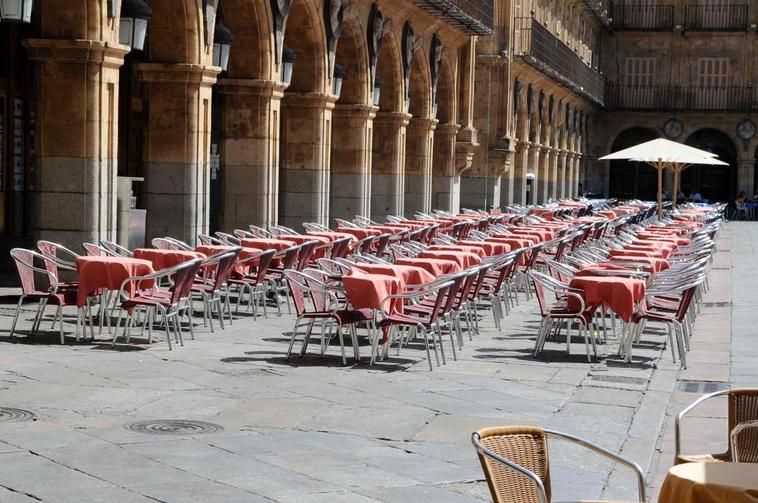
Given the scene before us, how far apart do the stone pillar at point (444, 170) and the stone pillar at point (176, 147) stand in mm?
16768

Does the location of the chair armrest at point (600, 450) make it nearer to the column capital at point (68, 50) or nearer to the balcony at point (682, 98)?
the column capital at point (68, 50)

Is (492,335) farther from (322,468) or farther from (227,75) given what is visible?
(227,75)

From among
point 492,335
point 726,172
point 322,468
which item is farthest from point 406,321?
point 726,172

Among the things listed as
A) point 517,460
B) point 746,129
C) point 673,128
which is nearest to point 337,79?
point 517,460

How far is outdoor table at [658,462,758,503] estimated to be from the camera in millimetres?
4234

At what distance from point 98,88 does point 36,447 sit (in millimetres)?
7720

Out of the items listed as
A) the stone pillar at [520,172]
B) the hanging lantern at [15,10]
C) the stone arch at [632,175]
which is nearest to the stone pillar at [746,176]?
the stone arch at [632,175]

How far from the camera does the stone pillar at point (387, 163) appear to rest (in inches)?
1142

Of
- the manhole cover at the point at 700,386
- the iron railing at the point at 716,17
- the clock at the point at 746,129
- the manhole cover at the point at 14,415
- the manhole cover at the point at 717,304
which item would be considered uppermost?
the iron railing at the point at 716,17

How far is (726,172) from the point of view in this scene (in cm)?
6312

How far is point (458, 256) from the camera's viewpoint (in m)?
15.1

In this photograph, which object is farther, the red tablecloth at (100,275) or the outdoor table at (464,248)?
the outdoor table at (464,248)

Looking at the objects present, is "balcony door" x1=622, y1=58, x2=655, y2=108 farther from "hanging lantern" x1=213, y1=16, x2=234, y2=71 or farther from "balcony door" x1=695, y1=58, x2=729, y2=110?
"hanging lantern" x1=213, y1=16, x2=234, y2=71

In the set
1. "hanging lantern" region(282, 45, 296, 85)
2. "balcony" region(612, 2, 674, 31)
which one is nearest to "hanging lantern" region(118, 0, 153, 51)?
"hanging lantern" region(282, 45, 296, 85)
